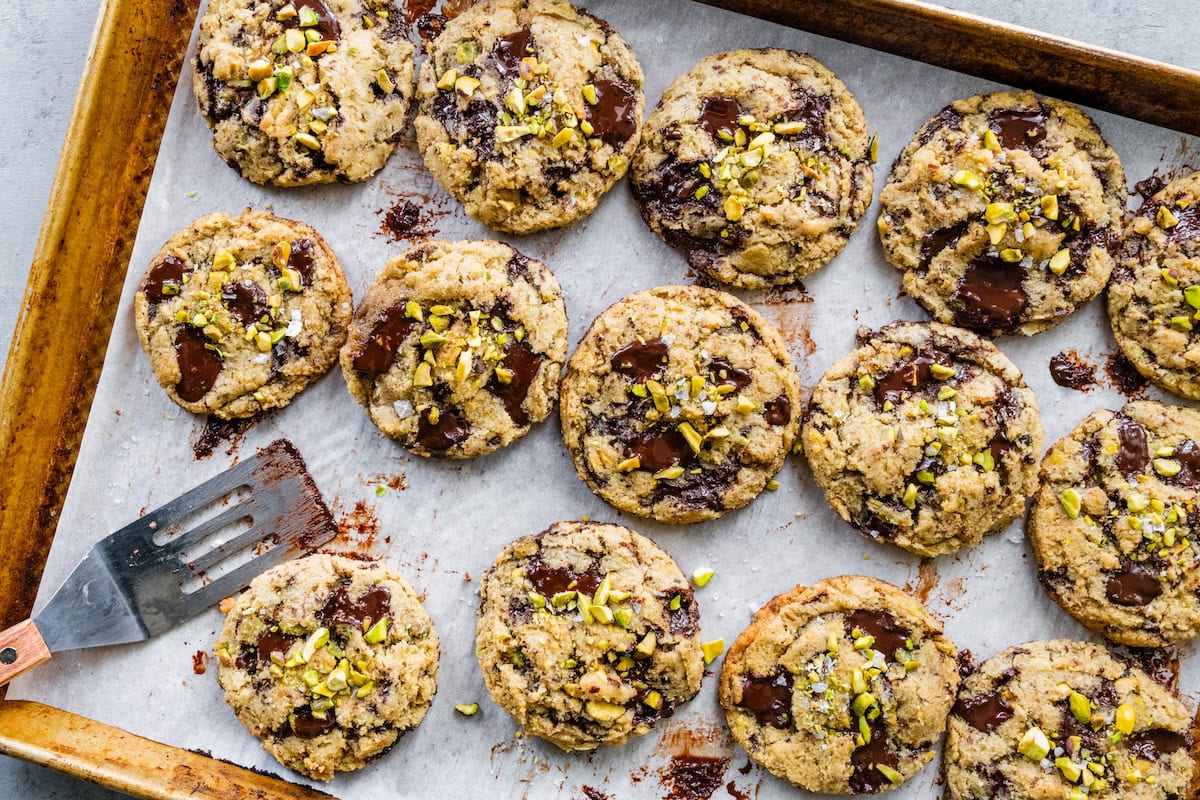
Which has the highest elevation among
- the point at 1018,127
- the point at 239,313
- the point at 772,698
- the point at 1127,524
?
the point at 1018,127

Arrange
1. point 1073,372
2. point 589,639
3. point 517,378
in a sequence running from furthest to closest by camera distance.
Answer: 1. point 1073,372
2. point 517,378
3. point 589,639

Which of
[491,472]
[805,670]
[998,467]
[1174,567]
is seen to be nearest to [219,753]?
[491,472]

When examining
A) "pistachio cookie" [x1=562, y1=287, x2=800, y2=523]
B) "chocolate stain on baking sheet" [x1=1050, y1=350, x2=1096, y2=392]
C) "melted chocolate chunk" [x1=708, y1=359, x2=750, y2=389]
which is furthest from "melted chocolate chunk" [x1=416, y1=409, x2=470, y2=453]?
"chocolate stain on baking sheet" [x1=1050, y1=350, x2=1096, y2=392]

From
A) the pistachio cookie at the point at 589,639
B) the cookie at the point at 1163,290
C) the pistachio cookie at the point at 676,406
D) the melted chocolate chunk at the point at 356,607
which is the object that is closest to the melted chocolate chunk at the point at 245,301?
the melted chocolate chunk at the point at 356,607

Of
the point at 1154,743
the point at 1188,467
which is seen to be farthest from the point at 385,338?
the point at 1154,743

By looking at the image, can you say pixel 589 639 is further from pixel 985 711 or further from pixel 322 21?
pixel 322 21
